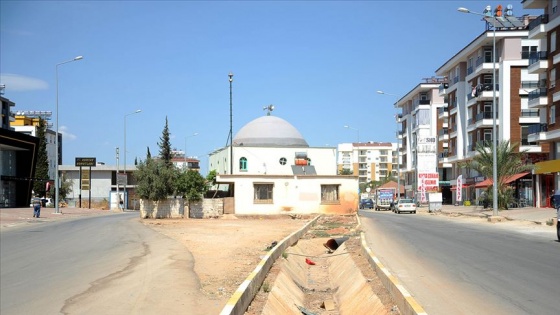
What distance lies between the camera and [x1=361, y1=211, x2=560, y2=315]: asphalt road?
32.2 ft

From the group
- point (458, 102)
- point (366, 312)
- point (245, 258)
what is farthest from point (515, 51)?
point (366, 312)

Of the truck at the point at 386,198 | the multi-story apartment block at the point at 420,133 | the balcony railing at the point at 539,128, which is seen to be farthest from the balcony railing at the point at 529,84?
the truck at the point at 386,198

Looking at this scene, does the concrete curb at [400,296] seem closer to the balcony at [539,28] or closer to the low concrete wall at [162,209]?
the low concrete wall at [162,209]

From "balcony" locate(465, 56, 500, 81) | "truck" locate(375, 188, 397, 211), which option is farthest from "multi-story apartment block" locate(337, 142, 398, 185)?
"balcony" locate(465, 56, 500, 81)

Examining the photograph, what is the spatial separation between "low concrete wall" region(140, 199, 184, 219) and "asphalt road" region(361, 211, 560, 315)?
2788cm

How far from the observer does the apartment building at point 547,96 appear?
4859 centimetres

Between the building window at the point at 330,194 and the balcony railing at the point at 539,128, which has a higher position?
the balcony railing at the point at 539,128

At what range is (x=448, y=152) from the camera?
85750mm

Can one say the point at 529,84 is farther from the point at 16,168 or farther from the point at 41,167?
the point at 41,167

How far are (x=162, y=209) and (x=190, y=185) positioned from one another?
3.43 m

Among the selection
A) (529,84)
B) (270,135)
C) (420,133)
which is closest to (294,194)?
(270,135)

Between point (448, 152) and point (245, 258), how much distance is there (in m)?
72.5

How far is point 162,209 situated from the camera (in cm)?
4828

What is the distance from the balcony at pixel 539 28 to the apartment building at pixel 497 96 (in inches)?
114
